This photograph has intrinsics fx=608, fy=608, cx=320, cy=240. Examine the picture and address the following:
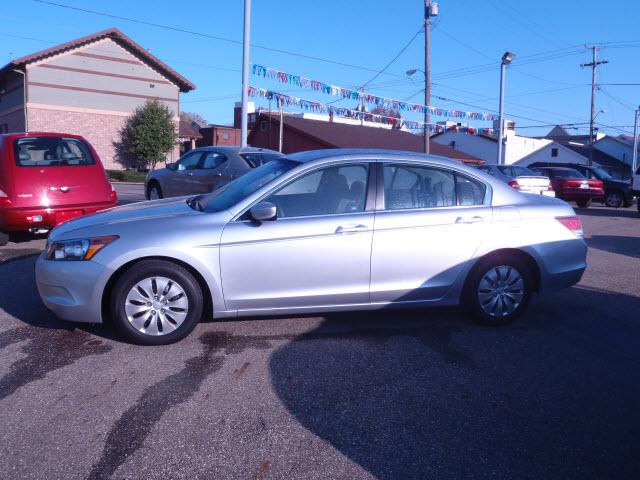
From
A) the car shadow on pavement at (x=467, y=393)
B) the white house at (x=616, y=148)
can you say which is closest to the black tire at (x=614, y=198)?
the car shadow on pavement at (x=467, y=393)

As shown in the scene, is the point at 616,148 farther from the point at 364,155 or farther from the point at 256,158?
the point at 364,155

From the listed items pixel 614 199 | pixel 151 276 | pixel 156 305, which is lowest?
pixel 156 305

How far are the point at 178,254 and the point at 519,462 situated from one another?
2.83 meters

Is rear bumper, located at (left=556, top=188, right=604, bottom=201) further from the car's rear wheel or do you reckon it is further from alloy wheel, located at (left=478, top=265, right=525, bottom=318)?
alloy wheel, located at (left=478, top=265, right=525, bottom=318)

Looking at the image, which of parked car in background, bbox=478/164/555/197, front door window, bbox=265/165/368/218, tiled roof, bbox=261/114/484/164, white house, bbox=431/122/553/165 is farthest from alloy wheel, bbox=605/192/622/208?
white house, bbox=431/122/553/165

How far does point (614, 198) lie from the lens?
23828mm

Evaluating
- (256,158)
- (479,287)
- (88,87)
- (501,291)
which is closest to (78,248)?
(479,287)

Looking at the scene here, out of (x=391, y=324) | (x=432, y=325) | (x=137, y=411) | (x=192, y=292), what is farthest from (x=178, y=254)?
(x=432, y=325)

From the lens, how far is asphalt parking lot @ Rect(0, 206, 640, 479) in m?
3.22

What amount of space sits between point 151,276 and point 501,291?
120 inches

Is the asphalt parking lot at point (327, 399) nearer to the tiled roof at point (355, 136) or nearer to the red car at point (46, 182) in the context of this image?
the red car at point (46, 182)

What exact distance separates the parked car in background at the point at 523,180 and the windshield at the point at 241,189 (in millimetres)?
12280

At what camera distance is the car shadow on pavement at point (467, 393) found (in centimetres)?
331

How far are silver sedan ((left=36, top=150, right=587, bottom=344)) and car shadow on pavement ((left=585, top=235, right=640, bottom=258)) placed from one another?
18.3 feet
